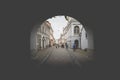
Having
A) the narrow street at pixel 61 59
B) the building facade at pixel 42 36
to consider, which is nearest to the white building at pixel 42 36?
the building facade at pixel 42 36

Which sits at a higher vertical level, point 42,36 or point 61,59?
point 42,36

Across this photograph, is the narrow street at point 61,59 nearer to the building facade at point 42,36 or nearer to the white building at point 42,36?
the building facade at point 42,36

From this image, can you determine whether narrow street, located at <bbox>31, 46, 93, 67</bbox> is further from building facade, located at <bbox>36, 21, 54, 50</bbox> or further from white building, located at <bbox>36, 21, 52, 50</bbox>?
white building, located at <bbox>36, 21, 52, 50</bbox>

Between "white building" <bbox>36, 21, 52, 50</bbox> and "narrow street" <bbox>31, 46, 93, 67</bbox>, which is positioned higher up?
"white building" <bbox>36, 21, 52, 50</bbox>

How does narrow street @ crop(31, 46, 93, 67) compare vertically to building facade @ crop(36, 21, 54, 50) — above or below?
below

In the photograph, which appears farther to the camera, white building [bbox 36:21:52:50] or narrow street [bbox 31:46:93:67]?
white building [bbox 36:21:52:50]

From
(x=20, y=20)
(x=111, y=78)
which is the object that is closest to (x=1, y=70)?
(x=20, y=20)

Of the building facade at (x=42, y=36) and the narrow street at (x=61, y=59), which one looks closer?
the narrow street at (x=61, y=59)

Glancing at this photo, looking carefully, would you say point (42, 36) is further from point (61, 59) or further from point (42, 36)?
point (61, 59)

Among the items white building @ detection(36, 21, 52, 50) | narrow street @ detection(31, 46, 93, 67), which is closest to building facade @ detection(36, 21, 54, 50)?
white building @ detection(36, 21, 52, 50)

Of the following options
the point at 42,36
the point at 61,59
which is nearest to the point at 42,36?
the point at 42,36

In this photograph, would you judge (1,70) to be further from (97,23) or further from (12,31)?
(97,23)

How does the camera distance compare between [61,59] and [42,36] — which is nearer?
[61,59]

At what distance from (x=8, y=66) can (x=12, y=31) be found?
7.32ft
